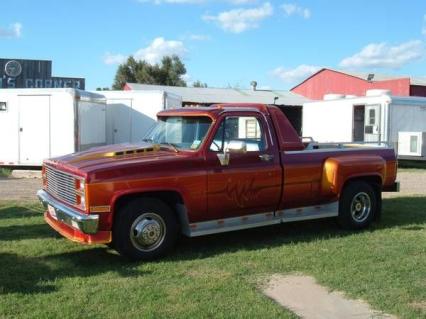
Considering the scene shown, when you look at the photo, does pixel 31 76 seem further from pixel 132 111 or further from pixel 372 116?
pixel 372 116

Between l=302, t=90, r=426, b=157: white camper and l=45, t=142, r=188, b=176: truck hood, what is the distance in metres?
11.8

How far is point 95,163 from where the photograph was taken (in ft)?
21.3

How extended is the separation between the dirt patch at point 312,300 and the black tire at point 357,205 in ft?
8.44

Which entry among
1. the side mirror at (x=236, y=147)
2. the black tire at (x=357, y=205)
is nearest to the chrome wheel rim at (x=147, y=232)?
the side mirror at (x=236, y=147)

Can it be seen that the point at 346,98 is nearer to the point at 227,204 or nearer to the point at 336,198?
the point at 336,198

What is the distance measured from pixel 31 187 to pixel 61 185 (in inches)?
279

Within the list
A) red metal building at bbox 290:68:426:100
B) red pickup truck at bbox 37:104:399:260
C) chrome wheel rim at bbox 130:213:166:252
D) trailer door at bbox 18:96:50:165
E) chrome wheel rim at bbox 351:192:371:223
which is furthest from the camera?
red metal building at bbox 290:68:426:100

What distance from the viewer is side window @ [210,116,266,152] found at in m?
7.12

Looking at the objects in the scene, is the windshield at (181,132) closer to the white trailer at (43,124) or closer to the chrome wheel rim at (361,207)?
the chrome wheel rim at (361,207)

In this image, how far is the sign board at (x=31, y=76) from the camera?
28.2 meters

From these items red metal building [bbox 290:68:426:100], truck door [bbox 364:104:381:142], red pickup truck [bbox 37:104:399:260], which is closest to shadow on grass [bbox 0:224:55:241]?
red pickup truck [bbox 37:104:399:260]

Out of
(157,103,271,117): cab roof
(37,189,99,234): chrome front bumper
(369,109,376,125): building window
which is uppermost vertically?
(369,109,376,125): building window

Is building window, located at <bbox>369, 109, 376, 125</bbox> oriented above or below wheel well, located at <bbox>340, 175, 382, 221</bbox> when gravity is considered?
above

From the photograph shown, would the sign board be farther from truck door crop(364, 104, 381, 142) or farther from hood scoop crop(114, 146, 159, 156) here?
hood scoop crop(114, 146, 159, 156)
